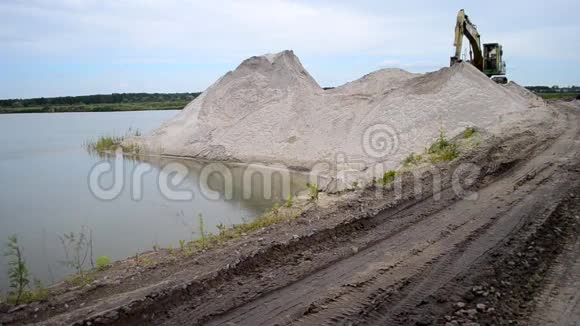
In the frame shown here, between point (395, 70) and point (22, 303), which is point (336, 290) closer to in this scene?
point (22, 303)

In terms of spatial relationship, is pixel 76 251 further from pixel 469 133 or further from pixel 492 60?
pixel 492 60

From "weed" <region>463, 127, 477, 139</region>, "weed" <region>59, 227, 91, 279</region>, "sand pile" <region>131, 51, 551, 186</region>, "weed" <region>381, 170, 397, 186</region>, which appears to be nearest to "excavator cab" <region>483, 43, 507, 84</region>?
"sand pile" <region>131, 51, 551, 186</region>

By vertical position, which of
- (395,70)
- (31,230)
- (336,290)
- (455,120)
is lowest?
(31,230)

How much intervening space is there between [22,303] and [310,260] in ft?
9.32

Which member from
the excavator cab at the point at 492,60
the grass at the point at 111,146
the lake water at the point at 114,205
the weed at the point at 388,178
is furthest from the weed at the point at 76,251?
the excavator cab at the point at 492,60

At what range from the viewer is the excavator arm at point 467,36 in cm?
1934

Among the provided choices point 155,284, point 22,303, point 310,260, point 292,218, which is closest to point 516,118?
point 292,218

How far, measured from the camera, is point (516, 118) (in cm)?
1361

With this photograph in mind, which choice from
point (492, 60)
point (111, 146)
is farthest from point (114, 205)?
point (492, 60)

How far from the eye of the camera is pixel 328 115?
Result: 736 inches

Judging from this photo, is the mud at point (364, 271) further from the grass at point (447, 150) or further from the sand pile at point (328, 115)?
the sand pile at point (328, 115)

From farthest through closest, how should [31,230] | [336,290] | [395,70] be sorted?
[395,70], [31,230], [336,290]

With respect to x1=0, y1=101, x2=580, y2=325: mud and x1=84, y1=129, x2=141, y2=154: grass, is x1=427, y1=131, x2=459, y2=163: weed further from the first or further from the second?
x1=84, y1=129, x2=141, y2=154: grass

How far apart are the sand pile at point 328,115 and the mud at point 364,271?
6.67 metres
